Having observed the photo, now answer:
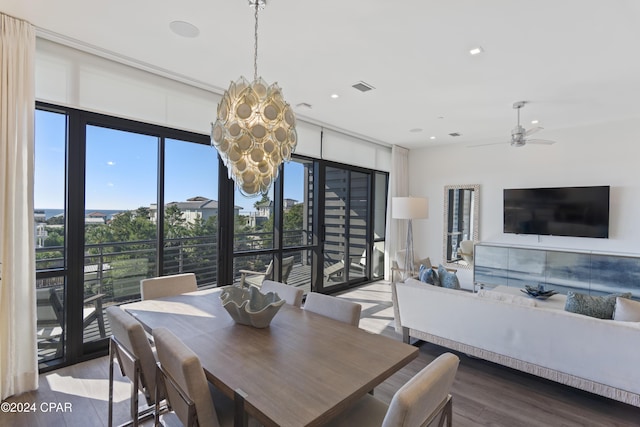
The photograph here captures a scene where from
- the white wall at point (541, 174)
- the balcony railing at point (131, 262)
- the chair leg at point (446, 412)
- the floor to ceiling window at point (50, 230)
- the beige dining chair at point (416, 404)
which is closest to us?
the beige dining chair at point (416, 404)

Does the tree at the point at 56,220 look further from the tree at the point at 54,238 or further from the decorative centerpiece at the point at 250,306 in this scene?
the decorative centerpiece at the point at 250,306

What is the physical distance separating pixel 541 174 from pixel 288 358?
5.73 m

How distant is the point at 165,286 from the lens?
265cm

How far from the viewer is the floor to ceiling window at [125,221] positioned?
A: 9.24ft


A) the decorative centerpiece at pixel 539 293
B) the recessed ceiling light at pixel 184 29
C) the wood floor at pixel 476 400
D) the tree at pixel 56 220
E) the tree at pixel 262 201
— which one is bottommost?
the wood floor at pixel 476 400

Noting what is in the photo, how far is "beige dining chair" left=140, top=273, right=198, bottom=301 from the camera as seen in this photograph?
2.53 meters

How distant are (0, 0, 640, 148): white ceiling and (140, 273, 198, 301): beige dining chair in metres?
1.97

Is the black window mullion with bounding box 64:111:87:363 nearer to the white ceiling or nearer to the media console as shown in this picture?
the white ceiling

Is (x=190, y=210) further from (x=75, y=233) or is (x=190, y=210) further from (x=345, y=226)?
(x=345, y=226)

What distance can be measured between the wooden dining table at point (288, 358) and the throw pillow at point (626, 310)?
175 cm

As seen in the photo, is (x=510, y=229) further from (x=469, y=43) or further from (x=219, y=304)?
(x=219, y=304)

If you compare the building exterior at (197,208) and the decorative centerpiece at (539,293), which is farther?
the decorative centerpiece at (539,293)

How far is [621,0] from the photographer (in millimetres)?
2066

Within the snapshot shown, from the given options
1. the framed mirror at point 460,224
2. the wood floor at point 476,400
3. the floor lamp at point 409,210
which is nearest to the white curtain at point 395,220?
the framed mirror at point 460,224
